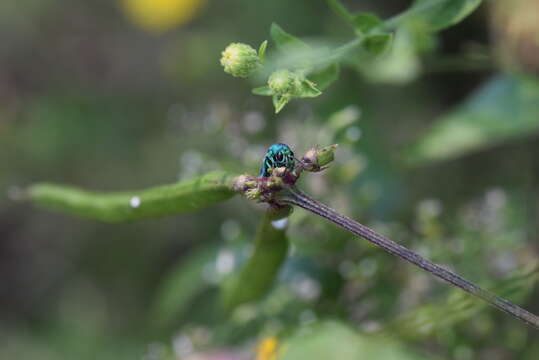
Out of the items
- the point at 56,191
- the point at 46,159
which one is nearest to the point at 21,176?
the point at 46,159

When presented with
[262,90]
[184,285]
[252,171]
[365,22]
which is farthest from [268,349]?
[365,22]

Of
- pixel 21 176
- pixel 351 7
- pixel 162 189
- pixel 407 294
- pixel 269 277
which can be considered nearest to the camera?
pixel 162 189

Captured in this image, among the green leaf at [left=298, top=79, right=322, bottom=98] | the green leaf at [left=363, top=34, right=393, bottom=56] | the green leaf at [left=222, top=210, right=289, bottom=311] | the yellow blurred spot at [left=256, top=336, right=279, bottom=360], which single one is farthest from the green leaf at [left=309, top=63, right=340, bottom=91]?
the yellow blurred spot at [left=256, top=336, right=279, bottom=360]

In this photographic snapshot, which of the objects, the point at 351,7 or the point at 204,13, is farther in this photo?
the point at 204,13

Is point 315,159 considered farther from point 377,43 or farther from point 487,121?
point 487,121

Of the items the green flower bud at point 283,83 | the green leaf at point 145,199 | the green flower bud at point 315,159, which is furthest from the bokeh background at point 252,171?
the green flower bud at point 315,159

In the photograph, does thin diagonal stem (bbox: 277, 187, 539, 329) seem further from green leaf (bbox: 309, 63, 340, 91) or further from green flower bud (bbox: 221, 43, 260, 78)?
green leaf (bbox: 309, 63, 340, 91)

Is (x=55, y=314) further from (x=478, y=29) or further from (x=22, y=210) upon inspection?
(x=478, y=29)
